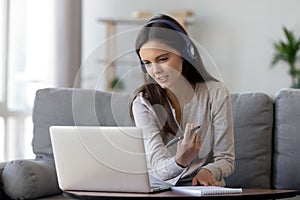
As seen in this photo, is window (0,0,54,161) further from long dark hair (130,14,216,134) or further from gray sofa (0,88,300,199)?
long dark hair (130,14,216,134)

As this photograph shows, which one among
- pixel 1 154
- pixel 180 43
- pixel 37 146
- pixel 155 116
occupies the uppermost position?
pixel 180 43

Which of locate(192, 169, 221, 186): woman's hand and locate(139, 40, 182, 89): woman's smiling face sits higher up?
locate(139, 40, 182, 89): woman's smiling face

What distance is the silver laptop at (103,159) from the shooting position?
1.66 meters

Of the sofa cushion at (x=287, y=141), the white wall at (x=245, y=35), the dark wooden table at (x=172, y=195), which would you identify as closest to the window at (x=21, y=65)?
the white wall at (x=245, y=35)

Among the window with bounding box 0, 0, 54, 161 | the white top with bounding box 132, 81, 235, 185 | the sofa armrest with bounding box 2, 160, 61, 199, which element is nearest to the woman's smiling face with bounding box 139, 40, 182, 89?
the white top with bounding box 132, 81, 235, 185

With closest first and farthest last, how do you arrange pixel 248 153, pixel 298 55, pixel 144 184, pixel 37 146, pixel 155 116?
pixel 144 184, pixel 155 116, pixel 248 153, pixel 37 146, pixel 298 55

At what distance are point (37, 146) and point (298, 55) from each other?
149 inches

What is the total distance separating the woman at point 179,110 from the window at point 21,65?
8.33 ft

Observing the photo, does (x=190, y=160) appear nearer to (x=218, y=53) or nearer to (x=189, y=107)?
(x=189, y=107)

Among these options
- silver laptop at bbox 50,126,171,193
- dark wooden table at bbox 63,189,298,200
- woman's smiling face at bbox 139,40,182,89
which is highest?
woman's smiling face at bbox 139,40,182,89

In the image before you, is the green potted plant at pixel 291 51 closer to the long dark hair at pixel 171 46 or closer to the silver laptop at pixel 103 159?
the long dark hair at pixel 171 46

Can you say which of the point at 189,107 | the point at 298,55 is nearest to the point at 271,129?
the point at 189,107

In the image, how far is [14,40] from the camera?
454cm

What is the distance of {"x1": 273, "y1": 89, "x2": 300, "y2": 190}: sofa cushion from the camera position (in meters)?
2.51
